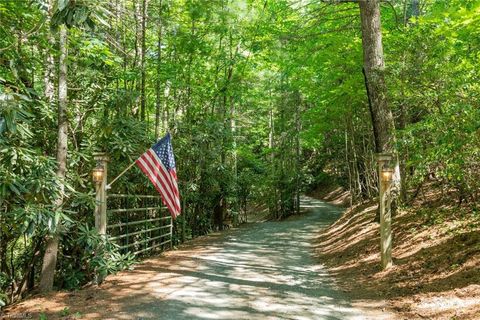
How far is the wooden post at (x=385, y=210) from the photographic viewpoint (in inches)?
258

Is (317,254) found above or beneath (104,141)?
beneath

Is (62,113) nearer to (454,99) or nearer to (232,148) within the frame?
(454,99)

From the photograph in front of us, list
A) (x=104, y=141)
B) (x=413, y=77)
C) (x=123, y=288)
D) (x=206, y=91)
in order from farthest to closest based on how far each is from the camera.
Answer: (x=206, y=91), (x=104, y=141), (x=413, y=77), (x=123, y=288)

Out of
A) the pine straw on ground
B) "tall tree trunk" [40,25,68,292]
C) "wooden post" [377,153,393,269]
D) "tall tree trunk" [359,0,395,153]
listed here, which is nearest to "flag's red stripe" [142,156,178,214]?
"tall tree trunk" [40,25,68,292]

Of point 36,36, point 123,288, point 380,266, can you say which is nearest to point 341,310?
point 380,266

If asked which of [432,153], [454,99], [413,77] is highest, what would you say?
[413,77]

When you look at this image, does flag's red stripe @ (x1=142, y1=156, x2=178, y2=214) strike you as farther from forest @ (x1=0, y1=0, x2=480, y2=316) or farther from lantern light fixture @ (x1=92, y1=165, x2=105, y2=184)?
forest @ (x1=0, y1=0, x2=480, y2=316)

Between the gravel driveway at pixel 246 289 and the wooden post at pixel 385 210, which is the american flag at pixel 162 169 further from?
the wooden post at pixel 385 210

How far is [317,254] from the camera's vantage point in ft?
32.0

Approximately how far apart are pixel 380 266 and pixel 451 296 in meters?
2.09

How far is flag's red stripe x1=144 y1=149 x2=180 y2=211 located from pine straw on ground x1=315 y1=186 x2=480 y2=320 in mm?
3187

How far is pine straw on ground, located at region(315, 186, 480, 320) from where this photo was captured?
464cm

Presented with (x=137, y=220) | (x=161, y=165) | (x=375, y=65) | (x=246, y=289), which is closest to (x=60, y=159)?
(x=161, y=165)

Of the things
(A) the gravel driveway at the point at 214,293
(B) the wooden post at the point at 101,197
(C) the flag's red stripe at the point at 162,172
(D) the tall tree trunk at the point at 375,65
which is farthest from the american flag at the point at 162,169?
(D) the tall tree trunk at the point at 375,65
